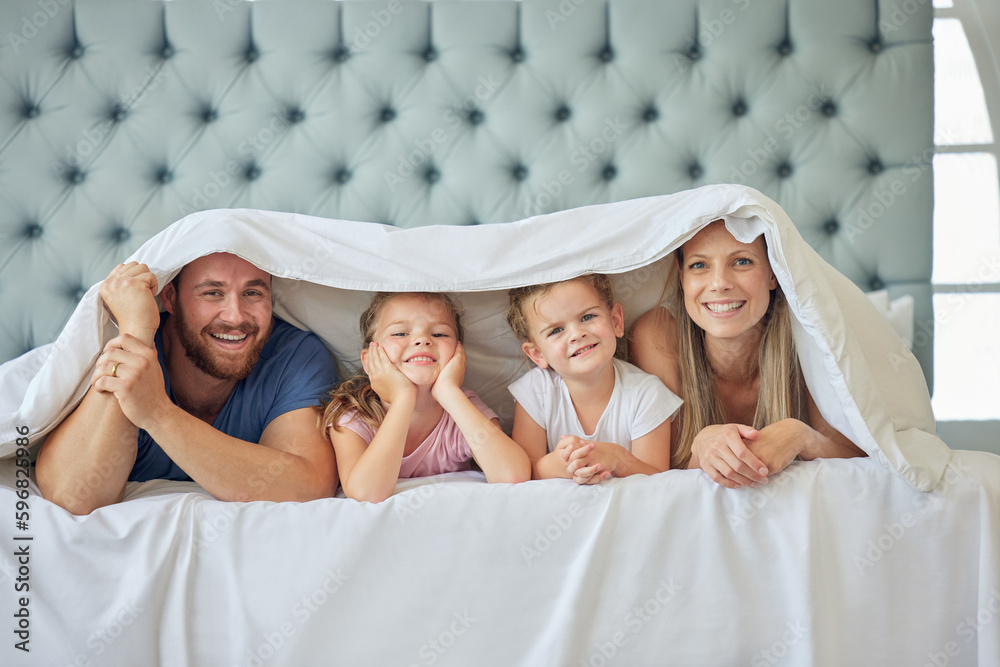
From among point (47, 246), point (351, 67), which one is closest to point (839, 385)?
point (351, 67)

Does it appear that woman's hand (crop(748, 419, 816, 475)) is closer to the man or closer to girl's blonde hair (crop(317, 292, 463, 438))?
girl's blonde hair (crop(317, 292, 463, 438))

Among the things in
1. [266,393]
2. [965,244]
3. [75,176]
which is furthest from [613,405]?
[75,176]

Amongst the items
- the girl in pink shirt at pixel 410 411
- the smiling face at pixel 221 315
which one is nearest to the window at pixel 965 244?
the girl in pink shirt at pixel 410 411

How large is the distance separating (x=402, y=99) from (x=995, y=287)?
1505mm

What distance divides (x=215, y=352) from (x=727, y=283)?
90 cm

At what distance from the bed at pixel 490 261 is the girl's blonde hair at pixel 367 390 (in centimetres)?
6

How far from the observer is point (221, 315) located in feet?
3.85

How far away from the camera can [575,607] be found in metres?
0.89

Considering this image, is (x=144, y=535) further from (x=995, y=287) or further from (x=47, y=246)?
(x=995, y=287)

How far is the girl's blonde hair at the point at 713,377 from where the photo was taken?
1158mm

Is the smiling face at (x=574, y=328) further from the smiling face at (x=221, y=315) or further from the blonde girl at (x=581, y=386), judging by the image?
the smiling face at (x=221, y=315)

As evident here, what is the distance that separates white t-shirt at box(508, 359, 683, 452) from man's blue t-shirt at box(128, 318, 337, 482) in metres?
0.37

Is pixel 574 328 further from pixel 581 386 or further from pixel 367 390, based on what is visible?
pixel 367 390

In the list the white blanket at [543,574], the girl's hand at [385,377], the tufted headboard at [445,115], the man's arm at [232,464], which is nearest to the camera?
the white blanket at [543,574]
